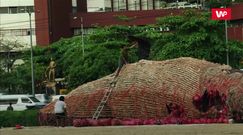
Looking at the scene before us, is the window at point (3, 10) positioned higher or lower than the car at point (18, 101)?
higher

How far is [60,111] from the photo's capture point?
1102 inches

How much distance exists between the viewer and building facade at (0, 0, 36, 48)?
8606cm

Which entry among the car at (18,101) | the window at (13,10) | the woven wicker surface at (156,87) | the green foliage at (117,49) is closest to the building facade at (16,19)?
the window at (13,10)

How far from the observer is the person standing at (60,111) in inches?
1097

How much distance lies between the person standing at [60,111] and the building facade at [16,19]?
58.4 m

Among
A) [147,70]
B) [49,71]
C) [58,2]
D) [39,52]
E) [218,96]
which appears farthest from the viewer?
[58,2]

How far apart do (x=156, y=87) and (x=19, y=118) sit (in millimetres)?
8654

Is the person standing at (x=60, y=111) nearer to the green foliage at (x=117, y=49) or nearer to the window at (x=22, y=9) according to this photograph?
the green foliage at (x=117, y=49)

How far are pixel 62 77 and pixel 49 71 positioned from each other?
393cm

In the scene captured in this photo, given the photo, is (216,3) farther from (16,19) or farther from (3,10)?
(3,10)

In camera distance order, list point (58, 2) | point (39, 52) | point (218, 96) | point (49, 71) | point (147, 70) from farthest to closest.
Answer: point (58, 2) < point (39, 52) < point (49, 71) < point (147, 70) < point (218, 96)

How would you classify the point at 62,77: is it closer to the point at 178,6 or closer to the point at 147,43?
the point at 147,43

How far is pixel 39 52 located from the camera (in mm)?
75750

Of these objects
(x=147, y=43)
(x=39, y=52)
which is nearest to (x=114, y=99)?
(x=147, y=43)
